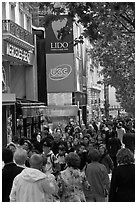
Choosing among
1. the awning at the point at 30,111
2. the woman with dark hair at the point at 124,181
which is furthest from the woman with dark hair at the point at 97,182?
the awning at the point at 30,111

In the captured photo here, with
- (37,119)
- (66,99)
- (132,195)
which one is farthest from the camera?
(66,99)

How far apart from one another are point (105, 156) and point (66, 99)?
35036mm

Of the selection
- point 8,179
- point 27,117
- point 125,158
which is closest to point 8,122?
point 27,117

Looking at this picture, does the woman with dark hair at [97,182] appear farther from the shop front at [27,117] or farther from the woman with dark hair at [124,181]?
the shop front at [27,117]

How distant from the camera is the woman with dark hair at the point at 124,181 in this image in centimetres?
746

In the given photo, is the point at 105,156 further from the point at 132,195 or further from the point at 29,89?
the point at 29,89

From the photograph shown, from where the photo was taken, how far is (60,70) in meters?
40.6

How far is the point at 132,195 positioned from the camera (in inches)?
296

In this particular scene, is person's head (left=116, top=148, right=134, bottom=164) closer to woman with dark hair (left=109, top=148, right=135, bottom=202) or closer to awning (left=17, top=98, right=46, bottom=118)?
woman with dark hair (left=109, top=148, right=135, bottom=202)

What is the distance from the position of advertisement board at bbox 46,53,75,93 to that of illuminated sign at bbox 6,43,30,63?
10.3m

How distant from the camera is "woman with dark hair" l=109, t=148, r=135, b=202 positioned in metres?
7.46

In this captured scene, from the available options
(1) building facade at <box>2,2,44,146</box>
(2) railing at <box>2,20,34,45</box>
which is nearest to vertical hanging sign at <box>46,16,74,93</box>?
(1) building facade at <box>2,2,44,146</box>

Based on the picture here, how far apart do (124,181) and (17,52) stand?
1951cm

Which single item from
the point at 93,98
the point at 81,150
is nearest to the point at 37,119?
the point at 81,150
